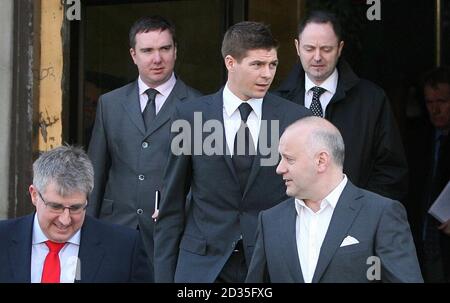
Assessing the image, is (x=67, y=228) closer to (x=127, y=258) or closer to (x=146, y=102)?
(x=127, y=258)

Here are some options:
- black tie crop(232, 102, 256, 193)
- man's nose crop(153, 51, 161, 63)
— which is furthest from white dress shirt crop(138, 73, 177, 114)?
black tie crop(232, 102, 256, 193)

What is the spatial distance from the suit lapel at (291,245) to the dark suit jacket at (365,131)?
1400mm

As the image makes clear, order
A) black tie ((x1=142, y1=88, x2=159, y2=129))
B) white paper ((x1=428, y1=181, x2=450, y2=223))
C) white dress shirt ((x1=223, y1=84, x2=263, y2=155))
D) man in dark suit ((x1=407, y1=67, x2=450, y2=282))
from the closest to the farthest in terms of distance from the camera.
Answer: white dress shirt ((x1=223, y1=84, x2=263, y2=155)) → black tie ((x1=142, y1=88, x2=159, y2=129)) → white paper ((x1=428, y1=181, x2=450, y2=223)) → man in dark suit ((x1=407, y1=67, x2=450, y2=282))

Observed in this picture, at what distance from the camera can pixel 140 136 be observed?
23.0 ft

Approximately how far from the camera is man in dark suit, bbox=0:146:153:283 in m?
5.24

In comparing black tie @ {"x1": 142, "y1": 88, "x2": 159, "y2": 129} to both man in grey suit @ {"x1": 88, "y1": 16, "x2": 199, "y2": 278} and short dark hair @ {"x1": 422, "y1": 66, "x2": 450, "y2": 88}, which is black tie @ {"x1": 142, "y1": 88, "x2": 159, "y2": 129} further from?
short dark hair @ {"x1": 422, "y1": 66, "x2": 450, "y2": 88}

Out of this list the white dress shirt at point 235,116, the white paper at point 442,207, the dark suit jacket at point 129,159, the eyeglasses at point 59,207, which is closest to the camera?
the eyeglasses at point 59,207

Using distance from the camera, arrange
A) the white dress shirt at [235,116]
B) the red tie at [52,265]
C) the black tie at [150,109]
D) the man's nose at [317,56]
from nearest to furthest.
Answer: the red tie at [52,265] < the white dress shirt at [235,116] < the man's nose at [317,56] < the black tie at [150,109]

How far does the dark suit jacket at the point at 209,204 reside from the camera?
20.1 feet

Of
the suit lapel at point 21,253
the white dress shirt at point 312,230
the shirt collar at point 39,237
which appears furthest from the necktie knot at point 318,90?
the suit lapel at point 21,253

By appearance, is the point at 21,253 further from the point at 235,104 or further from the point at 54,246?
the point at 235,104

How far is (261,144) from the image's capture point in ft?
20.2

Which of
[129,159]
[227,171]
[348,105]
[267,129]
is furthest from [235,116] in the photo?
[129,159]

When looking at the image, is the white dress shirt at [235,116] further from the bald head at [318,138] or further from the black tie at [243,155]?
the bald head at [318,138]
